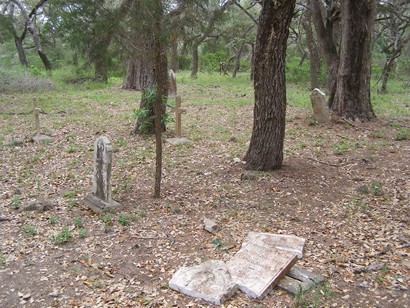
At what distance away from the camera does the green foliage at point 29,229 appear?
481 cm

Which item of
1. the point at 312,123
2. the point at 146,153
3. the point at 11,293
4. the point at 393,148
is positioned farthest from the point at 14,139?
the point at 393,148

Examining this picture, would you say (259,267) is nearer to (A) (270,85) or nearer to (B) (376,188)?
(B) (376,188)

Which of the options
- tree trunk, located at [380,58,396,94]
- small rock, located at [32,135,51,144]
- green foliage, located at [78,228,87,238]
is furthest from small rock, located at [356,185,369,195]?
tree trunk, located at [380,58,396,94]

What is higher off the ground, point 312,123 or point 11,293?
point 312,123

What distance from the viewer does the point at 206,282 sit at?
3637mm

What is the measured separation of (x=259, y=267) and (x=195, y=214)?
1660mm

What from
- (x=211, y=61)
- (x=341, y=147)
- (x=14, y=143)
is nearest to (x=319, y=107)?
(x=341, y=147)

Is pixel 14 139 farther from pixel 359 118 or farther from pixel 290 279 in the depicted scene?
pixel 359 118

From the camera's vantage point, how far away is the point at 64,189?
6.36 m

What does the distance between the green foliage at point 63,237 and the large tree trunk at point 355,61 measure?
7.60 m

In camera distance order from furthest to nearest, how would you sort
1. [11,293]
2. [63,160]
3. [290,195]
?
[63,160]
[290,195]
[11,293]

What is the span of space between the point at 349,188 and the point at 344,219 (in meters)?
1.07

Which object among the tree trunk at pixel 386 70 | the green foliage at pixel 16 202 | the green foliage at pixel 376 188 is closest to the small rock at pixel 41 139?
the green foliage at pixel 16 202

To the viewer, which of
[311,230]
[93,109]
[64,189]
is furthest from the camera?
[93,109]
